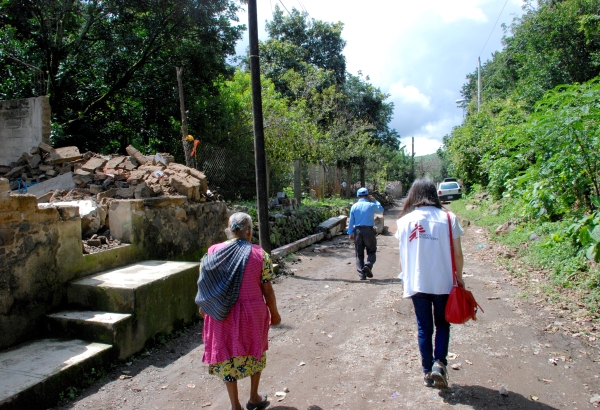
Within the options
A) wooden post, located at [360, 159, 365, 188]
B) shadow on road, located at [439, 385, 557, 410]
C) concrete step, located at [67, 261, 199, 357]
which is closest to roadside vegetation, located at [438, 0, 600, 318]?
shadow on road, located at [439, 385, 557, 410]

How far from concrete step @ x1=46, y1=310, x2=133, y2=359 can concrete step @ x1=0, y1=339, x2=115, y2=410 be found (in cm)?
8

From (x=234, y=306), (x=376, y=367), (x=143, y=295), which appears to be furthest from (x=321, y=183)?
(x=234, y=306)

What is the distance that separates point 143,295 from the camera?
455 cm

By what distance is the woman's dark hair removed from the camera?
3.64 metres

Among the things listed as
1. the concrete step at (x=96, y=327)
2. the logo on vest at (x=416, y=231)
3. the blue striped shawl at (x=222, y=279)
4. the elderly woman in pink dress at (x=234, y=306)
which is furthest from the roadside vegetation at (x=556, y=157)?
the concrete step at (x=96, y=327)

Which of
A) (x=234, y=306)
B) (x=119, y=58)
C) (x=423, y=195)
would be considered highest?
(x=119, y=58)

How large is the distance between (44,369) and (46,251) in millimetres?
1406

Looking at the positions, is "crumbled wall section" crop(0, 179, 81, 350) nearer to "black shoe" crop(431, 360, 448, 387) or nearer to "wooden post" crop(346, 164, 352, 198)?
"black shoe" crop(431, 360, 448, 387)

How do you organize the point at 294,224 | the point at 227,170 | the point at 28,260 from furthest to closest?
the point at 294,224 → the point at 227,170 → the point at 28,260

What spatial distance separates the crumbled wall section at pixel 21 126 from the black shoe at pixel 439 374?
762cm

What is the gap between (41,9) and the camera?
1165 cm

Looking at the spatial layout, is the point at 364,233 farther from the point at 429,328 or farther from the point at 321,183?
the point at 321,183

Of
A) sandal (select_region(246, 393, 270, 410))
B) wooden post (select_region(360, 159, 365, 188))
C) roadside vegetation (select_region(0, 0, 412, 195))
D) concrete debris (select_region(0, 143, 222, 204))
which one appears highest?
roadside vegetation (select_region(0, 0, 412, 195))

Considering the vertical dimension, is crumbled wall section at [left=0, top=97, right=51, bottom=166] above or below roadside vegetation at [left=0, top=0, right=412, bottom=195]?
below
